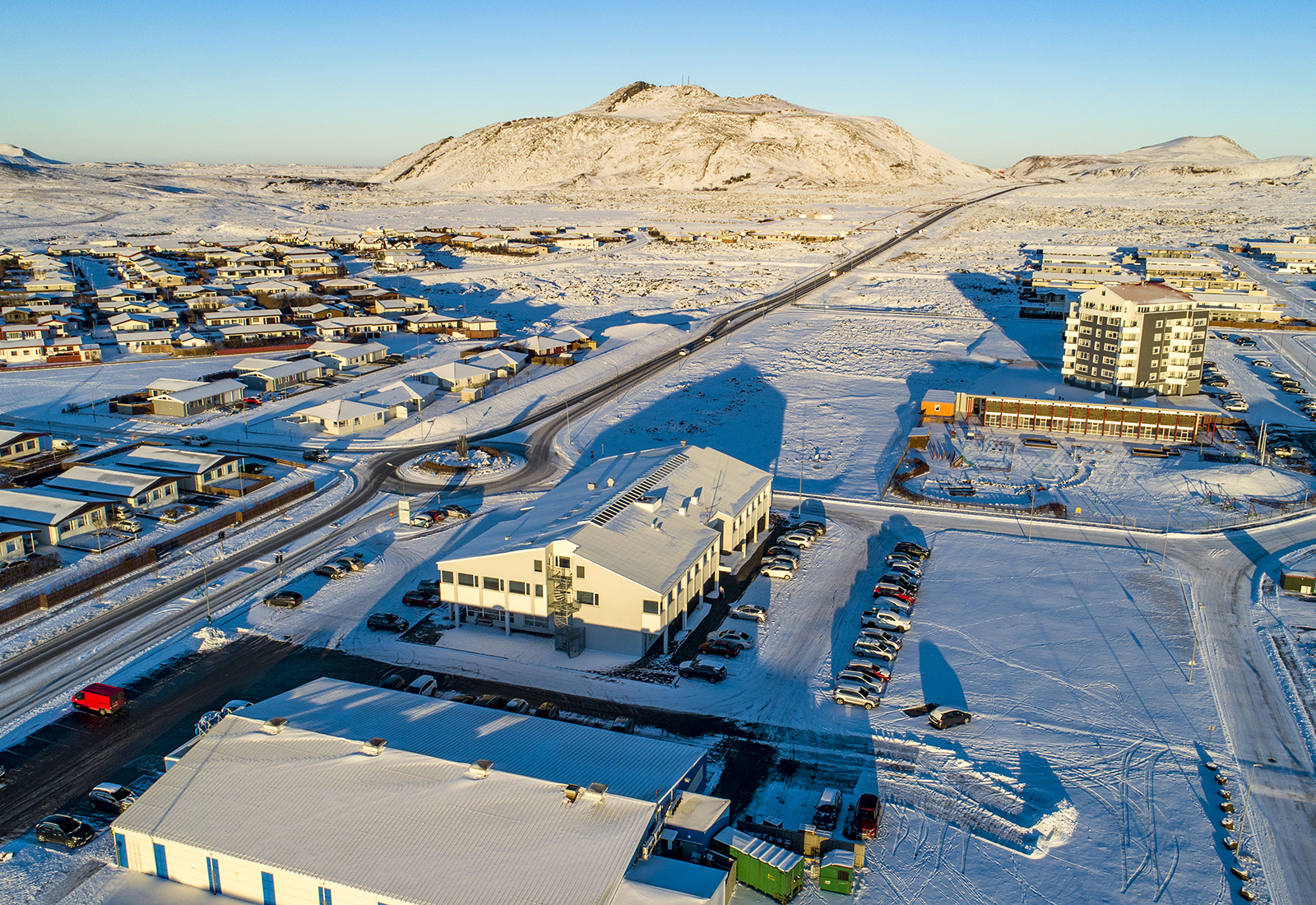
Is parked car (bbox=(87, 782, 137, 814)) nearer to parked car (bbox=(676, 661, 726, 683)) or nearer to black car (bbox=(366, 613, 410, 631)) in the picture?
black car (bbox=(366, 613, 410, 631))

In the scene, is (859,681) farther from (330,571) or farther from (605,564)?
(330,571)

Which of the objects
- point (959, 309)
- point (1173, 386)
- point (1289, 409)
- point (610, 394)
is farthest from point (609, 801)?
point (959, 309)

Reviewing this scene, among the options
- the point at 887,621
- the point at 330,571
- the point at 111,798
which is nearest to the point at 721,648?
the point at 887,621

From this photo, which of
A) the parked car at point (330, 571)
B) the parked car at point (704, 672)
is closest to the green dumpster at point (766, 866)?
the parked car at point (704, 672)

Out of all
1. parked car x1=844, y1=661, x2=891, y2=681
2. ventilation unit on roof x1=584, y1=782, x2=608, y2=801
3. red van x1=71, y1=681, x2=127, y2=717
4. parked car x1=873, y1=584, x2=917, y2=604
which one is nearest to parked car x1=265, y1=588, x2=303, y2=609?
red van x1=71, y1=681, x2=127, y2=717

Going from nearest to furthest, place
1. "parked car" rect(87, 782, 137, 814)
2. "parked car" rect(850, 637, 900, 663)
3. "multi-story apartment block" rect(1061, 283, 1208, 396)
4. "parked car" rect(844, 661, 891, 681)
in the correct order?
1. "parked car" rect(87, 782, 137, 814)
2. "parked car" rect(844, 661, 891, 681)
3. "parked car" rect(850, 637, 900, 663)
4. "multi-story apartment block" rect(1061, 283, 1208, 396)

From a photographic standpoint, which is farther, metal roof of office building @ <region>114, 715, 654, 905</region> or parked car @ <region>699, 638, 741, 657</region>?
parked car @ <region>699, 638, 741, 657</region>

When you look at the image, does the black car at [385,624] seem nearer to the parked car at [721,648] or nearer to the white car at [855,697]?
the parked car at [721,648]
